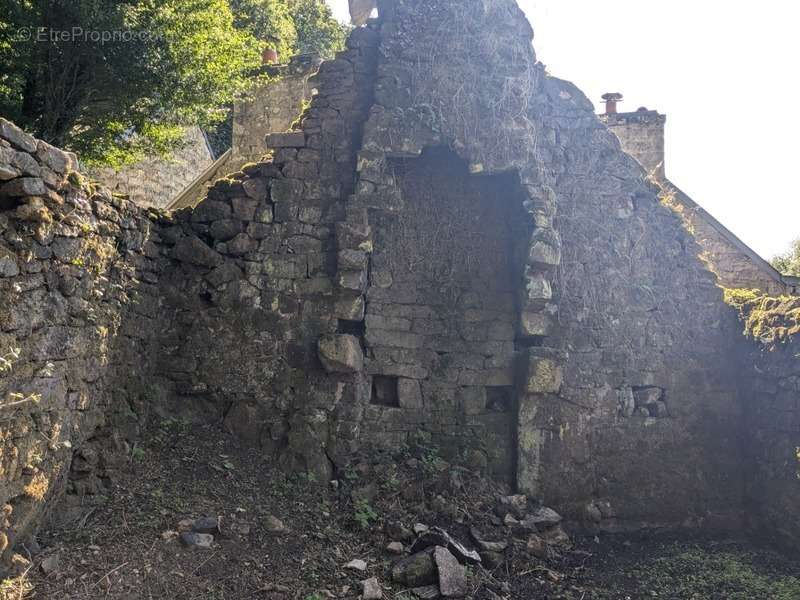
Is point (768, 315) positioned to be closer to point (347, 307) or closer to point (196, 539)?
point (347, 307)

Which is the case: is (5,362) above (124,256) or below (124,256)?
below

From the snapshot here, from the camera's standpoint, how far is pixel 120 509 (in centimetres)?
494

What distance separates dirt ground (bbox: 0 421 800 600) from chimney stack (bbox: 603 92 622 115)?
9.64 metres

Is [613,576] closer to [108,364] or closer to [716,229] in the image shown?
[108,364]

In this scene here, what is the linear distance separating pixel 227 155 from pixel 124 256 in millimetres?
8091

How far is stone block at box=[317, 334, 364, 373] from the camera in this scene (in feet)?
20.6

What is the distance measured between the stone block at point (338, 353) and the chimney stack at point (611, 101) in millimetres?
9805

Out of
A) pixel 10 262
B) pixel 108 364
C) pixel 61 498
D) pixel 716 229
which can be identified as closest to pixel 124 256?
pixel 108 364

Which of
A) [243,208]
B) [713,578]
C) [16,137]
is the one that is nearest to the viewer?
[16,137]

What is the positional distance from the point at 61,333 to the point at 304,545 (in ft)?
7.94

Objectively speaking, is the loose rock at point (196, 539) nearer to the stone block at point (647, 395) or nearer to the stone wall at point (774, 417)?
the stone block at point (647, 395)

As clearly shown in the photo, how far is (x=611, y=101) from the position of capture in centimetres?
1377

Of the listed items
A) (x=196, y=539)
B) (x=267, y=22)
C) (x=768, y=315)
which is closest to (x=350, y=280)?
(x=196, y=539)

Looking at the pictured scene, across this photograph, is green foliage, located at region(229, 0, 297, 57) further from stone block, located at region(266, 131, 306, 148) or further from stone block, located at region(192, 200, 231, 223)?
stone block, located at region(192, 200, 231, 223)
